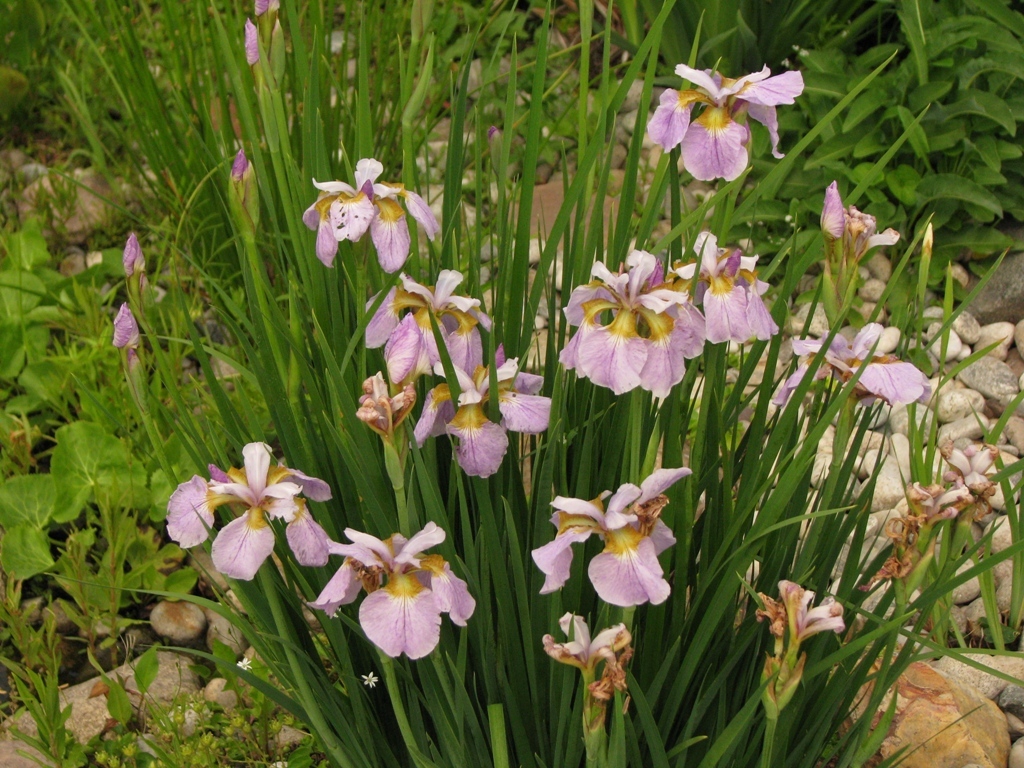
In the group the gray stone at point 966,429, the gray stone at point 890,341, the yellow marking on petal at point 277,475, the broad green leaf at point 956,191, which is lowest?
the gray stone at point 966,429

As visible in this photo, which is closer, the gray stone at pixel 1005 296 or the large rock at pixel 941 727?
the large rock at pixel 941 727

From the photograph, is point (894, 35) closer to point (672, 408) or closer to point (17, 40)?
point (672, 408)

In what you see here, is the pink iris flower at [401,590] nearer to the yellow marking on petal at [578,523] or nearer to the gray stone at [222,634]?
the yellow marking on petal at [578,523]

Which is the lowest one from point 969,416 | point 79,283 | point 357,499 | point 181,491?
point 969,416

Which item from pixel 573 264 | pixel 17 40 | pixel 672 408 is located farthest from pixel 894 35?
pixel 17 40

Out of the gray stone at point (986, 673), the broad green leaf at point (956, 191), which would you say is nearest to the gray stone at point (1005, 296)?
the broad green leaf at point (956, 191)

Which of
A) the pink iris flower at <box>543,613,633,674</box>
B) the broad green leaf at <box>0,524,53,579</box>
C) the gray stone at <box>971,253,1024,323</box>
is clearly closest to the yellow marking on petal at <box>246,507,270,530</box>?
the pink iris flower at <box>543,613,633,674</box>
